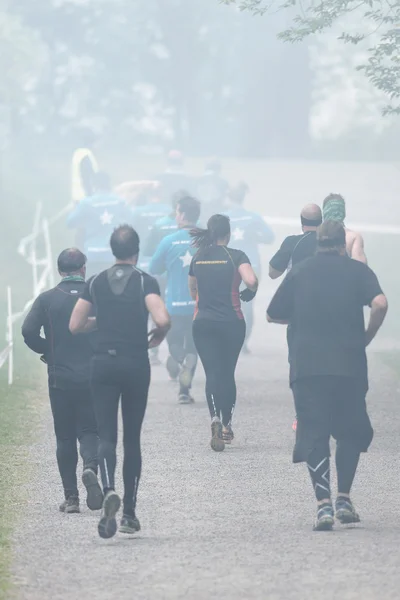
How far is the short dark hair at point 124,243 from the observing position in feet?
26.7

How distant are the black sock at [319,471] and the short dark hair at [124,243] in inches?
62.0

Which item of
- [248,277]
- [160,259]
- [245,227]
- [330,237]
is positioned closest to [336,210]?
[248,277]

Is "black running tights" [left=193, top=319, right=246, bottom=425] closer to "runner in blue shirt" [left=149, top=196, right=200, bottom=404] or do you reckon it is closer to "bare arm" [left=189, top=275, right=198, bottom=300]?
"bare arm" [left=189, top=275, right=198, bottom=300]

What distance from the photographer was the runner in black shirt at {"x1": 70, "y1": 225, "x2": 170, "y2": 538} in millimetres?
8000

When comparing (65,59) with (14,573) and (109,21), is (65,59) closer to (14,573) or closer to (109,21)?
(109,21)

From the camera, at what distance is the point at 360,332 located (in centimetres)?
840

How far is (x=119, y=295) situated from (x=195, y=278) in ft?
11.6

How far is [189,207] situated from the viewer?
45.8ft

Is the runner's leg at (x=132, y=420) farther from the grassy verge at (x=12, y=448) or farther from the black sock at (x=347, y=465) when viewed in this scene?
the black sock at (x=347, y=465)

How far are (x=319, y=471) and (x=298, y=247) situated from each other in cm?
321

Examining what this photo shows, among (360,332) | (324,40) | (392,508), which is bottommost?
(392,508)

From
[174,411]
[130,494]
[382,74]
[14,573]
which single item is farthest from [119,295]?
[382,74]

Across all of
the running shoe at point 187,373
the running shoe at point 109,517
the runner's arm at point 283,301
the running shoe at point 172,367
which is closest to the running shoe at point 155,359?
the running shoe at point 172,367

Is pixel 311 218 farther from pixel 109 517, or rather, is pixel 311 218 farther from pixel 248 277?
pixel 109 517
